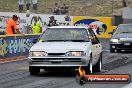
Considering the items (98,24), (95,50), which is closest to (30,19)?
(98,24)

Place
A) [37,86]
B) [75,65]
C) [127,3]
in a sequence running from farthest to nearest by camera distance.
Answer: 1. [127,3]
2. [75,65]
3. [37,86]

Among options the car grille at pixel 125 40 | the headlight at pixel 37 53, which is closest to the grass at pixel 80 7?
the car grille at pixel 125 40

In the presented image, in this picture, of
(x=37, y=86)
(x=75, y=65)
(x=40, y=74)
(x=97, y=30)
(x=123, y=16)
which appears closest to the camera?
(x=37, y=86)

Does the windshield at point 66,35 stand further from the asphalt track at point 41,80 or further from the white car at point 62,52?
the asphalt track at point 41,80

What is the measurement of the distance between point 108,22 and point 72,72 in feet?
83.0

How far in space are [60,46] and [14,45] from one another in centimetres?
773

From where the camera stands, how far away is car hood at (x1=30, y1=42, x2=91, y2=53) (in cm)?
1317

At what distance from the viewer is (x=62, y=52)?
13.1m

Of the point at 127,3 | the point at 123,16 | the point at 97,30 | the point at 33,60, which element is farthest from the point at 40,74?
the point at 127,3

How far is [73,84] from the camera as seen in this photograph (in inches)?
462

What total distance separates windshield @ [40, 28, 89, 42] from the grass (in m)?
A: 30.3

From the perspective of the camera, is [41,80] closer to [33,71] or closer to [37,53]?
[37,53]

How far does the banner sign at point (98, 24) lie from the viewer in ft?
130

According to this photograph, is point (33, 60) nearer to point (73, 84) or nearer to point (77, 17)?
point (73, 84)
